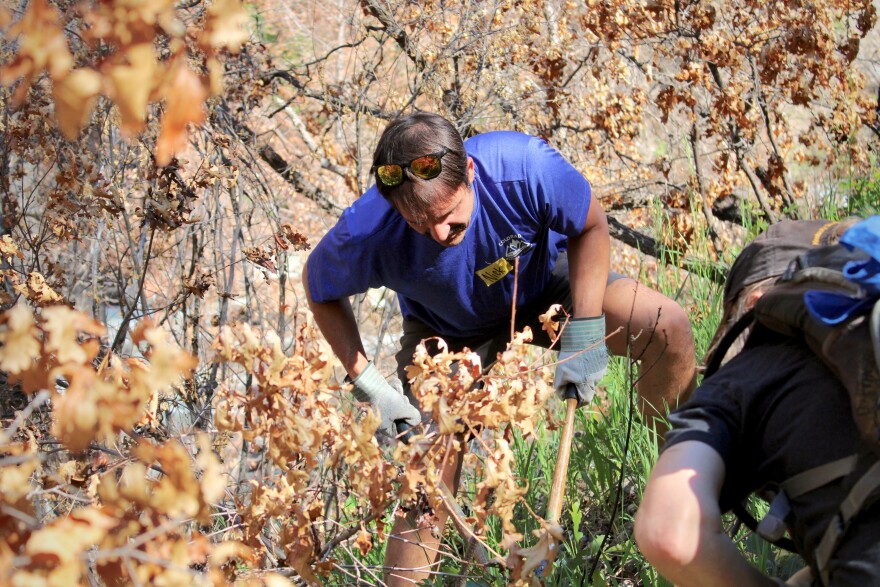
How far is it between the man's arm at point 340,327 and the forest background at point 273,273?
0.84 ft

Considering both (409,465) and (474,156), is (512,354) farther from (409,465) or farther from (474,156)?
(474,156)

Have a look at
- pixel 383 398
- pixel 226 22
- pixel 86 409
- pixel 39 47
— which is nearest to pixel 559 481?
pixel 383 398

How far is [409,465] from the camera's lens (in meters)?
2.05

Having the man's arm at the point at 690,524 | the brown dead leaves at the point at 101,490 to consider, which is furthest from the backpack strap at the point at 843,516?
the brown dead leaves at the point at 101,490

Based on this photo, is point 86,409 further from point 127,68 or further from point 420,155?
point 420,155

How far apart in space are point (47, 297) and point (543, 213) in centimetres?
168

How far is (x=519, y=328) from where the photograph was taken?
11.2 feet

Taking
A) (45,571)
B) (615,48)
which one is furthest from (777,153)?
(45,571)

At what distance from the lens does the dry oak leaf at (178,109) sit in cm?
107

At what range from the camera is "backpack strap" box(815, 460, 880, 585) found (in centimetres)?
141

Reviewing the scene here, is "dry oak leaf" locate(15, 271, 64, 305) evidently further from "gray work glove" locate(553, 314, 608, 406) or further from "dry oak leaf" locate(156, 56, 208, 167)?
"dry oak leaf" locate(156, 56, 208, 167)

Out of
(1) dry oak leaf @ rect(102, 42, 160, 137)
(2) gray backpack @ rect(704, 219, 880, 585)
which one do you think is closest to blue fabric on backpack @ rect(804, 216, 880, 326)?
(2) gray backpack @ rect(704, 219, 880, 585)

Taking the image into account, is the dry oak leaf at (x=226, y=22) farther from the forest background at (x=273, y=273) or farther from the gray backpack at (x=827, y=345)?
the gray backpack at (x=827, y=345)

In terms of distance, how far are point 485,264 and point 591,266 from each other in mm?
380
